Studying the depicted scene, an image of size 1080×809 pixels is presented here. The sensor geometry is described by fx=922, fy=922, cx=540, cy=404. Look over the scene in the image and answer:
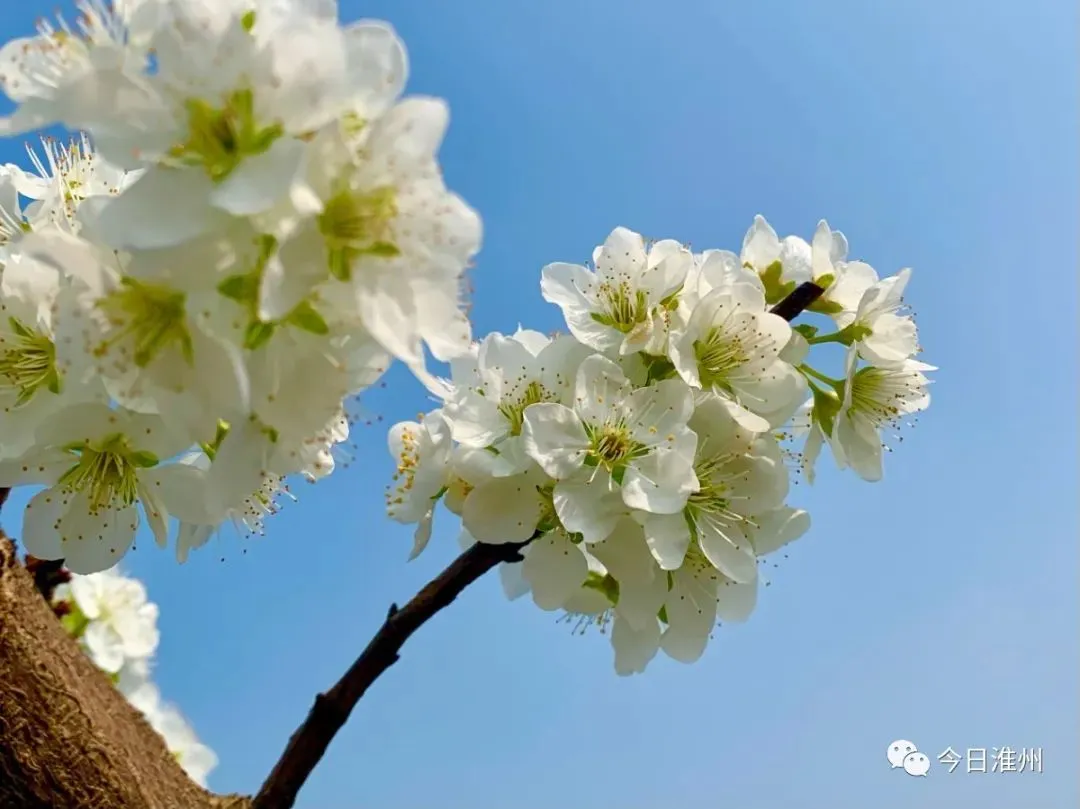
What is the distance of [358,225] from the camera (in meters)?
1.01

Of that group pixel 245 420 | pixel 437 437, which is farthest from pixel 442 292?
pixel 437 437

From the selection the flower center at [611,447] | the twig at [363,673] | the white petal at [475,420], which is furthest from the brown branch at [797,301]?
the white petal at [475,420]

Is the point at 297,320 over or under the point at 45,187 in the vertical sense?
under

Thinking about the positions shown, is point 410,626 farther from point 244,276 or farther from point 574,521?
point 244,276

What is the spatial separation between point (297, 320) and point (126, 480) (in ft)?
1.97

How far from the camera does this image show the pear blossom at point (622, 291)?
1.69 metres

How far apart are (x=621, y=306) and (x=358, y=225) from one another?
0.85m

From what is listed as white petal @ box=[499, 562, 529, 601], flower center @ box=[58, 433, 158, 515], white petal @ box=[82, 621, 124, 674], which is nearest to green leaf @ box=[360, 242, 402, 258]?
flower center @ box=[58, 433, 158, 515]

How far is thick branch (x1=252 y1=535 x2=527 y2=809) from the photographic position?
171 centimetres

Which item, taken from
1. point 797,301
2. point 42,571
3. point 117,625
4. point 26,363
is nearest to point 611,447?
point 797,301

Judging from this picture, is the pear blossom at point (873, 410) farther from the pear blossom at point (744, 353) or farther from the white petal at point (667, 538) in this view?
the white petal at point (667, 538)

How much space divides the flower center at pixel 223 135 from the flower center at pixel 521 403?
79cm

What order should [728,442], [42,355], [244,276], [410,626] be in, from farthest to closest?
[410,626]
[728,442]
[42,355]
[244,276]

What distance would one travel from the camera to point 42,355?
1.31 m
